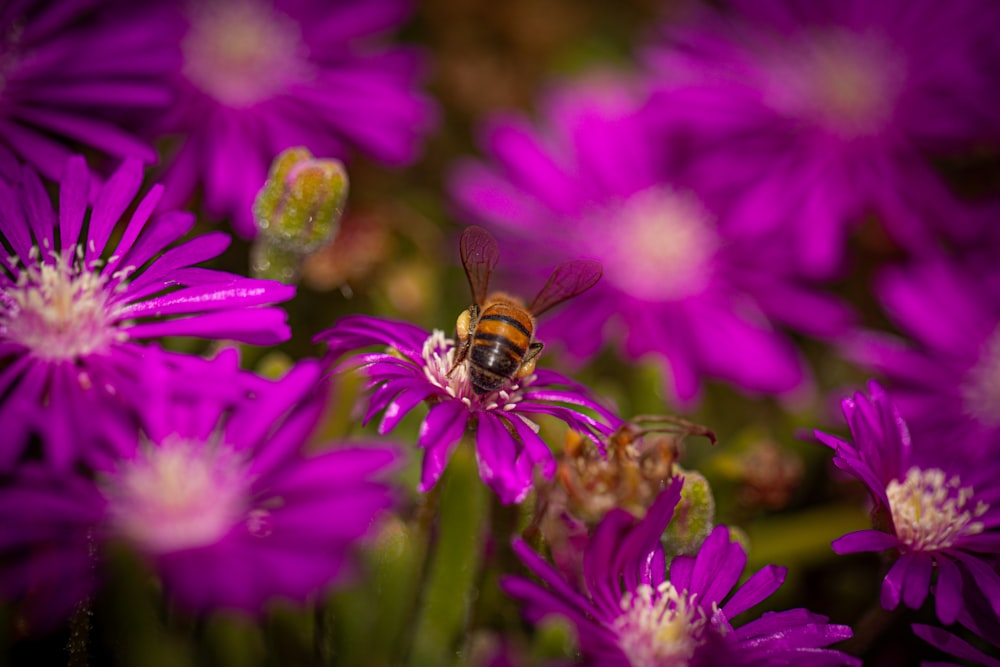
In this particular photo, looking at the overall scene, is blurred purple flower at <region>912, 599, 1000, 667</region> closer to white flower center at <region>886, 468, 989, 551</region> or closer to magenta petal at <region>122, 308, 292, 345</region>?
white flower center at <region>886, 468, 989, 551</region>

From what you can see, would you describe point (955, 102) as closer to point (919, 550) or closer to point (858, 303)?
point (858, 303)

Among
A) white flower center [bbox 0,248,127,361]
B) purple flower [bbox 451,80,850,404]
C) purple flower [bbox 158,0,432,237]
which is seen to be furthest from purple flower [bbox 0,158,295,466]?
purple flower [bbox 451,80,850,404]

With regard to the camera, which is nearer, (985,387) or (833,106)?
(985,387)

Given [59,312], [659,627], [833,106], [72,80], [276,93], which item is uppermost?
[833,106]

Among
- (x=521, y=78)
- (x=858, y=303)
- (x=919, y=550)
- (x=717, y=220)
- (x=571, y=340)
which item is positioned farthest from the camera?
A: (x=521, y=78)

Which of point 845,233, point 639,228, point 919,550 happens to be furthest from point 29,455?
point 845,233

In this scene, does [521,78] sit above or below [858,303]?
above

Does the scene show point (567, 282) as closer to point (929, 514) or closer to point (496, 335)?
point (496, 335)

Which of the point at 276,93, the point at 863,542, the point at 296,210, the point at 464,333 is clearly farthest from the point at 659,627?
the point at 276,93
